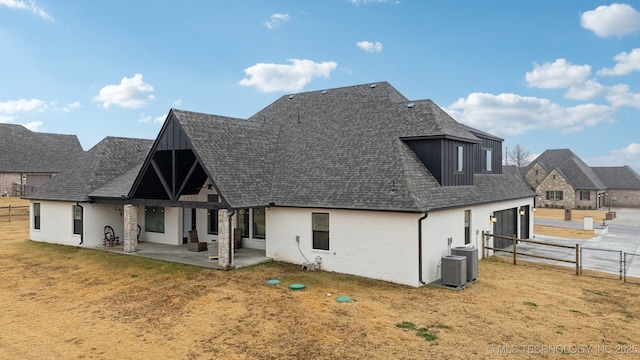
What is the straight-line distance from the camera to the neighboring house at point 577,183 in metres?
54.4

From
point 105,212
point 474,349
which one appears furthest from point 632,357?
point 105,212

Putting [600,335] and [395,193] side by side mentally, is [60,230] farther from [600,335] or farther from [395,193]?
[600,335]

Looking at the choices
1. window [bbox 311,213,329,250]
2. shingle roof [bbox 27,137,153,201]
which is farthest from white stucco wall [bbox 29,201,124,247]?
window [bbox 311,213,329,250]

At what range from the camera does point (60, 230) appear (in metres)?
23.0

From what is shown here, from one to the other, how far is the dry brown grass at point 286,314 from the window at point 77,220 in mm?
5112

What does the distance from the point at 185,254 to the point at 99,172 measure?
864cm

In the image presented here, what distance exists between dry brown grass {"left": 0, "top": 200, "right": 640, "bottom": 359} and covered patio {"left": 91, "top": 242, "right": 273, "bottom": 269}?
83 cm

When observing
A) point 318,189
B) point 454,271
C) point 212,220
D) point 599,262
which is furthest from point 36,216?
point 599,262

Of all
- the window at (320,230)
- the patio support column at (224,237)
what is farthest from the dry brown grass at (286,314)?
the window at (320,230)

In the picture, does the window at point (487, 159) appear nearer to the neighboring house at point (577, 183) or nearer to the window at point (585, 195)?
the neighboring house at point (577, 183)

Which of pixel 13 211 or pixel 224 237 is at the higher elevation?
pixel 224 237

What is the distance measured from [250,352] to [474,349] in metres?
5.20

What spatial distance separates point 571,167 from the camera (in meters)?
56.9

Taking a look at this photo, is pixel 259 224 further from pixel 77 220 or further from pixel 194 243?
pixel 77 220
